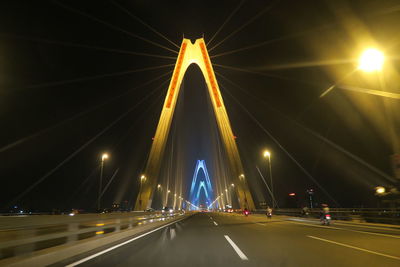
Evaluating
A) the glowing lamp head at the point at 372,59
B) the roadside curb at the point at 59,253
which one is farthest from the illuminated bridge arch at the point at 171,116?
the glowing lamp head at the point at 372,59

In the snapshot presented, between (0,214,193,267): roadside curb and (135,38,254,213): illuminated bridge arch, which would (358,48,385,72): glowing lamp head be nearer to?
(0,214,193,267): roadside curb

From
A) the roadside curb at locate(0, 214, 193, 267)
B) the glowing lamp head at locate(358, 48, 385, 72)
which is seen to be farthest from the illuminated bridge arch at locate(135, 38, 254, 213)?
the glowing lamp head at locate(358, 48, 385, 72)

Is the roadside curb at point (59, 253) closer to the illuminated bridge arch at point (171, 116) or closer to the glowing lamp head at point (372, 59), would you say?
the glowing lamp head at point (372, 59)

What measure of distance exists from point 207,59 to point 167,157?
19.8 m

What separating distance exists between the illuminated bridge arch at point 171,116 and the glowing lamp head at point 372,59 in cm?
2800

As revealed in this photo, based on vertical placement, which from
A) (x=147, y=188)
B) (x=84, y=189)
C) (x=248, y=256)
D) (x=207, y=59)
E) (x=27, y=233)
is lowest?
(x=248, y=256)

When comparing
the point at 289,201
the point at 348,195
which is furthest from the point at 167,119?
the point at 348,195

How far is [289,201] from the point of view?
50594 mm

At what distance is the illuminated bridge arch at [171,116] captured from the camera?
36312 mm

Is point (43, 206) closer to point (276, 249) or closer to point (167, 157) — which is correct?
point (167, 157)

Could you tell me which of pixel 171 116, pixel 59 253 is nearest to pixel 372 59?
pixel 59 253

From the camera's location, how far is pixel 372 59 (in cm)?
1083

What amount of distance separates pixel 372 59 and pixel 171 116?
102 feet

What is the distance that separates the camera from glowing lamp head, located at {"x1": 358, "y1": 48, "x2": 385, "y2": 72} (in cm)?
1073
